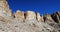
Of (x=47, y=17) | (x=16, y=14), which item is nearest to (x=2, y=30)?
(x=16, y=14)

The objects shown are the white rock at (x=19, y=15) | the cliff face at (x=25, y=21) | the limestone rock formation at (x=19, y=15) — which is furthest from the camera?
the white rock at (x=19, y=15)

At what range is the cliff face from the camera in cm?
3711

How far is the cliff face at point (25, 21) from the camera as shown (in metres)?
37.1

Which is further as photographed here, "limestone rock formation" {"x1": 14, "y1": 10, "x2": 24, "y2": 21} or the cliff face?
"limestone rock formation" {"x1": 14, "y1": 10, "x2": 24, "y2": 21}

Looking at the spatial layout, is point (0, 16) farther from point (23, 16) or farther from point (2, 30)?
point (23, 16)

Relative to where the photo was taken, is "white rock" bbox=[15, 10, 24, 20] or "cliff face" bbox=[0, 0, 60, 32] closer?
"cliff face" bbox=[0, 0, 60, 32]

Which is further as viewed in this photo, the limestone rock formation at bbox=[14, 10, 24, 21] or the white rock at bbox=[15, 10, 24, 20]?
the white rock at bbox=[15, 10, 24, 20]

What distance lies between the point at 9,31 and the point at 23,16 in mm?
40371

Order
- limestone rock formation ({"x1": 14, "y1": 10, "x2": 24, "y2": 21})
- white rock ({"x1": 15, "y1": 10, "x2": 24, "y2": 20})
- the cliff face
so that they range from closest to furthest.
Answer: the cliff face
limestone rock formation ({"x1": 14, "y1": 10, "x2": 24, "y2": 21})
white rock ({"x1": 15, "y1": 10, "x2": 24, "y2": 20})

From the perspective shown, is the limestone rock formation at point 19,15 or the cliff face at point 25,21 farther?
the limestone rock formation at point 19,15

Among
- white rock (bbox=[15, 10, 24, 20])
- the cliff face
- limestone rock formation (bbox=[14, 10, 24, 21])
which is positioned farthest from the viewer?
white rock (bbox=[15, 10, 24, 20])

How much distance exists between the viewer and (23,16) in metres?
73.8

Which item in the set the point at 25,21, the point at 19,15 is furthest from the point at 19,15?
the point at 25,21

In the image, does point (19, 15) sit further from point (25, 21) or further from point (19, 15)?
point (25, 21)
